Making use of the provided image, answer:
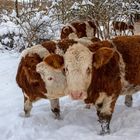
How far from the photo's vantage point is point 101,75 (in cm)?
450

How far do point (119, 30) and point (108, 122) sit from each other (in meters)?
6.28

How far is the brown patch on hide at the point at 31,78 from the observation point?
4.74 meters

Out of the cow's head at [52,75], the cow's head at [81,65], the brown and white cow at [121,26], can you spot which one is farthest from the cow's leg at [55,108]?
the brown and white cow at [121,26]

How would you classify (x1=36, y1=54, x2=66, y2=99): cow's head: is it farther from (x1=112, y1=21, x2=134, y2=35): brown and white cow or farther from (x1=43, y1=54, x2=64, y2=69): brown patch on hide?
(x1=112, y1=21, x2=134, y2=35): brown and white cow

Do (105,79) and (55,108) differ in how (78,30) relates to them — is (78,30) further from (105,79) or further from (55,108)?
(105,79)

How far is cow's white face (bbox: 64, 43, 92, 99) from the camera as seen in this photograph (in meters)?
4.23

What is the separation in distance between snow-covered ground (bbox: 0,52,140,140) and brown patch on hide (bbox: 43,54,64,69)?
32.4 inches

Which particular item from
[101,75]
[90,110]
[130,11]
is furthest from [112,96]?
[130,11]

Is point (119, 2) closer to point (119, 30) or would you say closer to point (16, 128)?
point (119, 30)

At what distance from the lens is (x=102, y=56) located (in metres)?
4.33

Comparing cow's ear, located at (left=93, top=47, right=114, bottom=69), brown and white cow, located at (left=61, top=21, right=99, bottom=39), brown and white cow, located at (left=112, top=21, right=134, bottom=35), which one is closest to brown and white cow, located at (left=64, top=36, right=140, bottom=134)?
cow's ear, located at (left=93, top=47, right=114, bottom=69)

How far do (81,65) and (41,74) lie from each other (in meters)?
0.62

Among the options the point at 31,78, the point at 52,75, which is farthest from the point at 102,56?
the point at 31,78

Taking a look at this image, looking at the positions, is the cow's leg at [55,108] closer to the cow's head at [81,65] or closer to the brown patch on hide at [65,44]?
the brown patch on hide at [65,44]
